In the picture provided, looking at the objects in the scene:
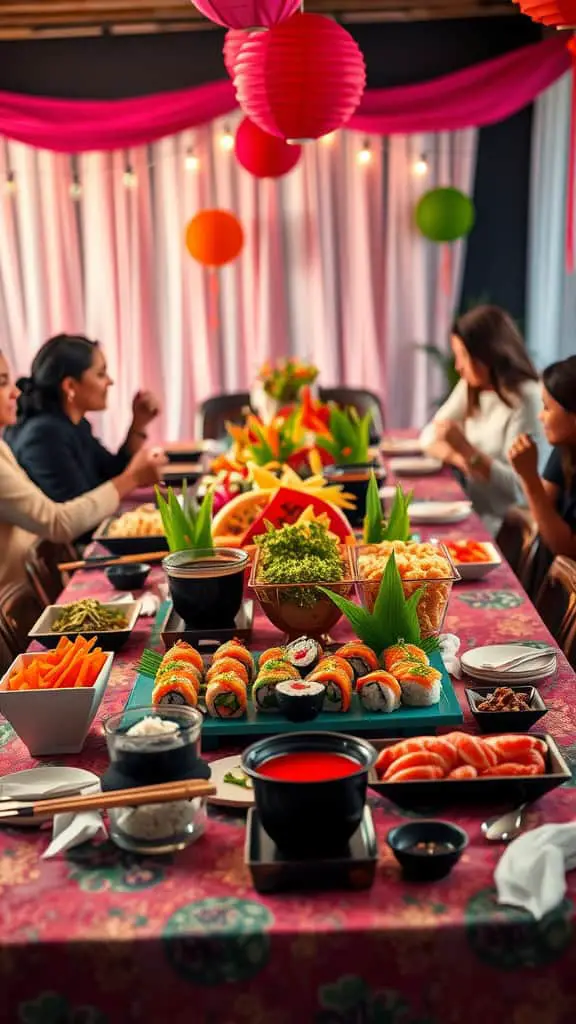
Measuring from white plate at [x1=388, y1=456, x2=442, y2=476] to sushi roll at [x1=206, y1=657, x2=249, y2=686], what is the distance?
226cm

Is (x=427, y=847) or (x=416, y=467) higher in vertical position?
(x=427, y=847)

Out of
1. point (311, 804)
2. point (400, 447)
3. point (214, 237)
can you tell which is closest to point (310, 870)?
point (311, 804)

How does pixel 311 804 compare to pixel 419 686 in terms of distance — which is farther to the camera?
pixel 419 686

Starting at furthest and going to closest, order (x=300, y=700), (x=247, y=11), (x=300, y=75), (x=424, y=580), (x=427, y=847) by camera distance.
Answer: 1. (x=300, y=75)
2. (x=247, y=11)
3. (x=424, y=580)
4. (x=300, y=700)
5. (x=427, y=847)

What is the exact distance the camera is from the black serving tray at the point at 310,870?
49.6 inches

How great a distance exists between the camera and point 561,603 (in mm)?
2463

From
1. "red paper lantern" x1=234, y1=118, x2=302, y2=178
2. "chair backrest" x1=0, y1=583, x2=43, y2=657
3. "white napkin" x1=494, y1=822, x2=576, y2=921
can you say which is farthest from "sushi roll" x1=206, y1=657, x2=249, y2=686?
"red paper lantern" x1=234, y1=118, x2=302, y2=178

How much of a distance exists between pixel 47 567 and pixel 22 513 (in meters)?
0.16

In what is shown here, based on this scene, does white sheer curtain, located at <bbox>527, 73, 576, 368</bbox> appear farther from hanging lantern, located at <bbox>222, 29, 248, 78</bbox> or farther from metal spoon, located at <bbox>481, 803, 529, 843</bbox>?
metal spoon, located at <bbox>481, 803, 529, 843</bbox>

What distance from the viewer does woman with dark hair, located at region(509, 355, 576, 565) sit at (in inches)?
116

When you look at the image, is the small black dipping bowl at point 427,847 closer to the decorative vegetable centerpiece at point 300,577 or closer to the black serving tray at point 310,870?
the black serving tray at point 310,870

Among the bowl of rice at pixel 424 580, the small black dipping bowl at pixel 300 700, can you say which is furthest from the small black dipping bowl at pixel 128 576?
the small black dipping bowl at pixel 300 700

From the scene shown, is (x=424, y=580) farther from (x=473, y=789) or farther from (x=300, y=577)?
(x=473, y=789)

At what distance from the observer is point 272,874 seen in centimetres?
126
